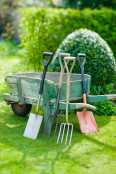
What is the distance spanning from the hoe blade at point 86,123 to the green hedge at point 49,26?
4.17m

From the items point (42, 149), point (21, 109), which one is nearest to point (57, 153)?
point (42, 149)

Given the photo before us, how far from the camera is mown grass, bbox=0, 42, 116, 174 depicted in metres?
2.87

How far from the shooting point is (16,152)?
3.28 metres

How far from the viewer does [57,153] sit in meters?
3.27

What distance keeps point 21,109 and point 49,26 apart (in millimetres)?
4190

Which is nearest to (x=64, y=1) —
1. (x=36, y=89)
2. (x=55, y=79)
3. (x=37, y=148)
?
(x=55, y=79)

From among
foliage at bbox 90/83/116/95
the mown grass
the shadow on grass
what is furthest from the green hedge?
the mown grass

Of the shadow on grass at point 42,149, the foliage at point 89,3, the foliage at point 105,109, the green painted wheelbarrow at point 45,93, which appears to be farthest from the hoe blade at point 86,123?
the foliage at point 89,3

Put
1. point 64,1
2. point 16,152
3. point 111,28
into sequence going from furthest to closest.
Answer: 1. point 64,1
2. point 111,28
3. point 16,152

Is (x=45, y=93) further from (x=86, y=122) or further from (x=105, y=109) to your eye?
(x=105, y=109)

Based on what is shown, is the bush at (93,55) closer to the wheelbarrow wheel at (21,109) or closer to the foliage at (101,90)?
the foliage at (101,90)

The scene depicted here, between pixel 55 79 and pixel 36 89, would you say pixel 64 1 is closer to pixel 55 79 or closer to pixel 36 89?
pixel 55 79

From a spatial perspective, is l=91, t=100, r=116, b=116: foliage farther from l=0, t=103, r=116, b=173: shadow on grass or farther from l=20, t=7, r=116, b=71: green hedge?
l=20, t=7, r=116, b=71: green hedge

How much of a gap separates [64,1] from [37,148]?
42.4 feet
